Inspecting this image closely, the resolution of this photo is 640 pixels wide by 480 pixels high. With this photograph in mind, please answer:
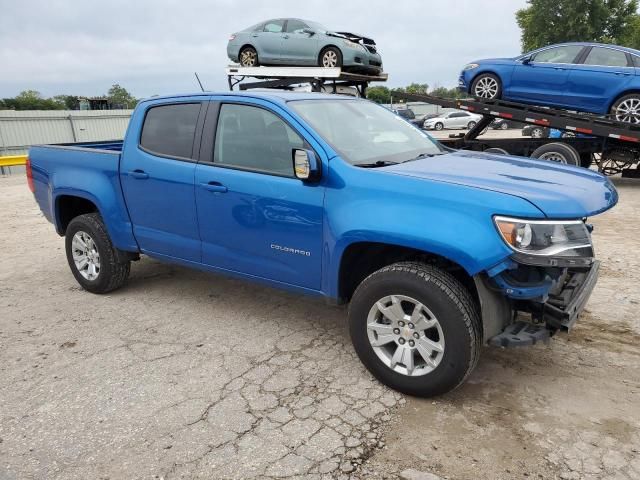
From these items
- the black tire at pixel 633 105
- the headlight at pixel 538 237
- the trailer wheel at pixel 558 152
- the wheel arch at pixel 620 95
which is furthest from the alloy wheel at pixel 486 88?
the headlight at pixel 538 237

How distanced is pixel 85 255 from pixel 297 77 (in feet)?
23.9

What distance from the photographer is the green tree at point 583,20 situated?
1426 inches

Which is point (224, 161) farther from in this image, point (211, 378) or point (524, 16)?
point (524, 16)

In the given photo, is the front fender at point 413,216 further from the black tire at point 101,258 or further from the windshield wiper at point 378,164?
the black tire at point 101,258

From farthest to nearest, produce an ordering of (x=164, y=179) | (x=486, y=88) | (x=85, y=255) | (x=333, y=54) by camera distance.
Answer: (x=333, y=54) < (x=486, y=88) < (x=85, y=255) < (x=164, y=179)

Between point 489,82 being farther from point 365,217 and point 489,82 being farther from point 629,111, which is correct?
point 365,217

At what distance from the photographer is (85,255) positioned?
16.4 ft

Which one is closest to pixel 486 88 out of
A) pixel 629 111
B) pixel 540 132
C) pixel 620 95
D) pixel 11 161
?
pixel 620 95

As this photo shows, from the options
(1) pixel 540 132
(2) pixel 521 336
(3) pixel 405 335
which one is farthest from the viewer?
(1) pixel 540 132

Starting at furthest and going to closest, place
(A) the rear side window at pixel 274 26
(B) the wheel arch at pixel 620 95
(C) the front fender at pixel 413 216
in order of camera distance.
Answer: (A) the rear side window at pixel 274 26, (B) the wheel arch at pixel 620 95, (C) the front fender at pixel 413 216

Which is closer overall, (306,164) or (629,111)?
(306,164)

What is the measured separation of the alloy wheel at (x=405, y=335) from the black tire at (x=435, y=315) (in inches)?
1.1

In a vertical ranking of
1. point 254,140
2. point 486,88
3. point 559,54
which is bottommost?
point 254,140

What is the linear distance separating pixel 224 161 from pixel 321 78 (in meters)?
7.58
